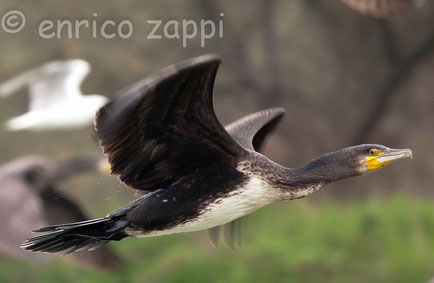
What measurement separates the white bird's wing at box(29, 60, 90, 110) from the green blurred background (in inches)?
38.9

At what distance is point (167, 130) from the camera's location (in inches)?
128

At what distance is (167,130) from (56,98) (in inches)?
193

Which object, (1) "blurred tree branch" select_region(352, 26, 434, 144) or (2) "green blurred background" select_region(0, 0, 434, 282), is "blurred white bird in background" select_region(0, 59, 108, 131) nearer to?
(2) "green blurred background" select_region(0, 0, 434, 282)

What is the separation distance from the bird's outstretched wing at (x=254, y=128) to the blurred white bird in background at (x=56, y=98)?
11.4ft

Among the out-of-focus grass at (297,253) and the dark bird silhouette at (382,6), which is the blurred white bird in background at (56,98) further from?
the dark bird silhouette at (382,6)

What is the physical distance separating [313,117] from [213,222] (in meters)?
7.21

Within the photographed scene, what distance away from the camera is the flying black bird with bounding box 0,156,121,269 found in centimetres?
584

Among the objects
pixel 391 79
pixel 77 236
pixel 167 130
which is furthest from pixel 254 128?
pixel 391 79

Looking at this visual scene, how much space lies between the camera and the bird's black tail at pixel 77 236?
11.0 feet

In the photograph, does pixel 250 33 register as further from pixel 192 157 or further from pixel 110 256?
pixel 192 157

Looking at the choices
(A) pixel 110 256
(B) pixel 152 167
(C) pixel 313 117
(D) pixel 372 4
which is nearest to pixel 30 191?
(A) pixel 110 256

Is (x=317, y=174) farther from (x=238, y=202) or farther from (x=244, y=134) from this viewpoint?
(x=244, y=134)

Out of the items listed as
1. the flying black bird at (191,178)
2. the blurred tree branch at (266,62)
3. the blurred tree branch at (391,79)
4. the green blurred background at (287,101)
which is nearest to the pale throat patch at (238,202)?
the flying black bird at (191,178)

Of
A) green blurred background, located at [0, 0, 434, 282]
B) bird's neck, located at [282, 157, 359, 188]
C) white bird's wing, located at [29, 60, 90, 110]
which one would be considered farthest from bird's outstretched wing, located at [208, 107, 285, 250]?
green blurred background, located at [0, 0, 434, 282]
